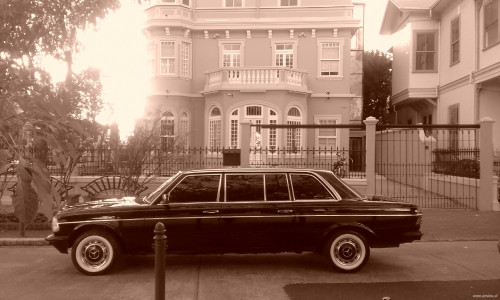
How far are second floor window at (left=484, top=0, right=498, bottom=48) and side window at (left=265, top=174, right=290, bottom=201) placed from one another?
44.7 ft

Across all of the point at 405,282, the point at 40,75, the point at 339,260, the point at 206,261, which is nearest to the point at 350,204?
the point at 339,260

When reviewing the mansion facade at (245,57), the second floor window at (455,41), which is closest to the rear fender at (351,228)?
the second floor window at (455,41)

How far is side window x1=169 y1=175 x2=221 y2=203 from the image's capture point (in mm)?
7925

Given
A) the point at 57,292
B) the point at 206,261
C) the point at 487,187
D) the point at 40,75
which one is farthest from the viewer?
the point at 487,187

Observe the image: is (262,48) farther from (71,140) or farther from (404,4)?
(71,140)

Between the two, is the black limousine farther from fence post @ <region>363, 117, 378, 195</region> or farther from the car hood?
fence post @ <region>363, 117, 378, 195</region>

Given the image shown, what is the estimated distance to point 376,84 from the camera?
121 ft

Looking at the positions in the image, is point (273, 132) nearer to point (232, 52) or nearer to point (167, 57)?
point (232, 52)

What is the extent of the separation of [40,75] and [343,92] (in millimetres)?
25156

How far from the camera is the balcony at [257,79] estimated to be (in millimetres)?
24925

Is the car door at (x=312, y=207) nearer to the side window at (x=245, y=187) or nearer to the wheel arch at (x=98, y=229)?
the side window at (x=245, y=187)

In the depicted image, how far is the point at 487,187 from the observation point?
550 inches

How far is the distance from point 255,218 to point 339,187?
142 cm

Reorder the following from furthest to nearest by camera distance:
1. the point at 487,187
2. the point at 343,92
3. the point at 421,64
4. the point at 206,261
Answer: the point at 343,92 → the point at 421,64 → the point at 487,187 → the point at 206,261
